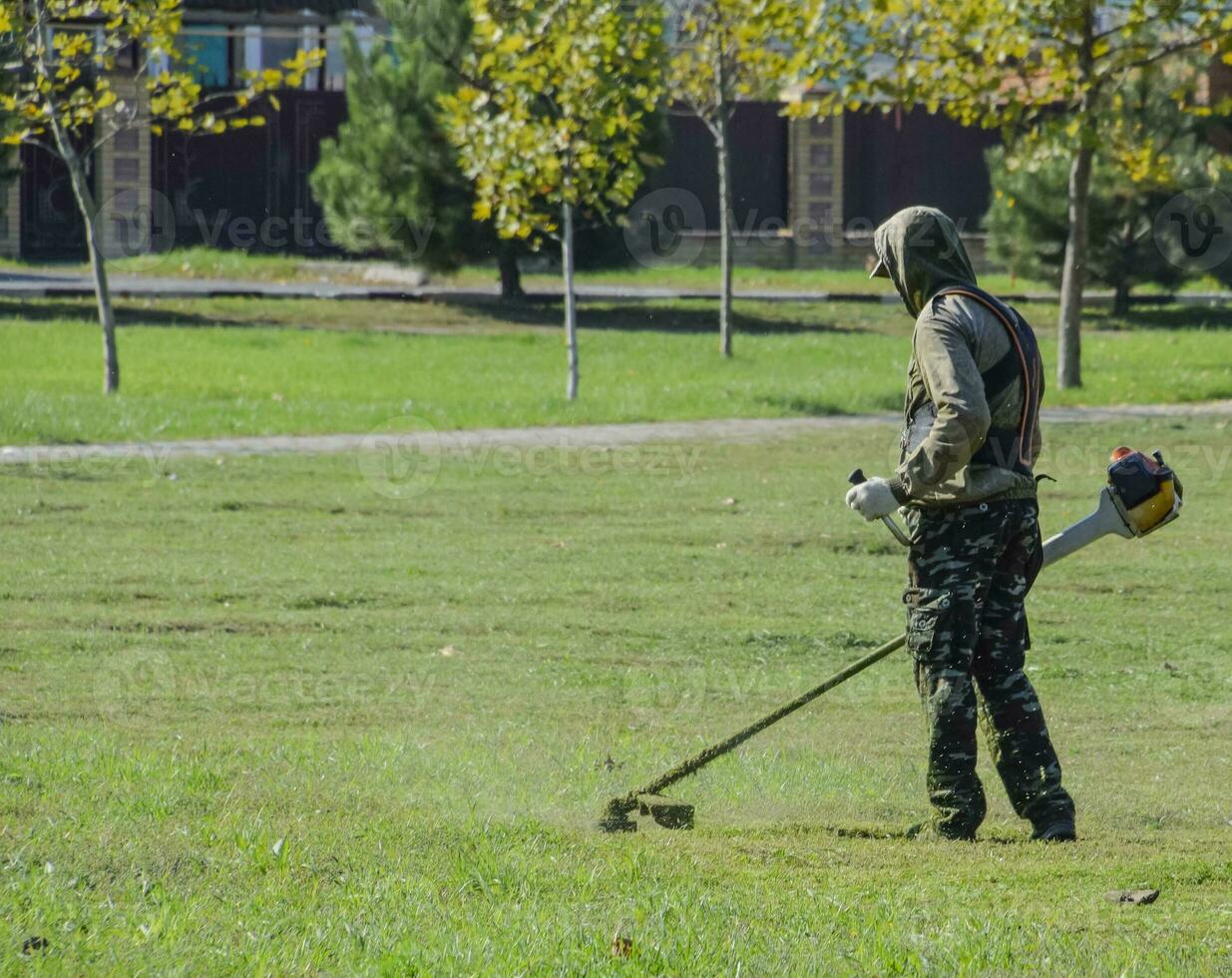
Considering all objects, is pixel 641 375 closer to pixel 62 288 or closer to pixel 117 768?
pixel 62 288

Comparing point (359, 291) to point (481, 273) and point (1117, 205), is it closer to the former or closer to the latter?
point (481, 273)

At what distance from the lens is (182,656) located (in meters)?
7.86

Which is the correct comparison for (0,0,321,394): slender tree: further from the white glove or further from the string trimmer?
the white glove

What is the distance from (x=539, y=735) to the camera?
21.8 ft

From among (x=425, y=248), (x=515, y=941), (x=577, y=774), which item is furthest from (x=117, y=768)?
(x=425, y=248)

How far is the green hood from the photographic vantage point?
5.32m

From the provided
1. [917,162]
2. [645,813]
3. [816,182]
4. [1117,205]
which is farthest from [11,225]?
[645,813]

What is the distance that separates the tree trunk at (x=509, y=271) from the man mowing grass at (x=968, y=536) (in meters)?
23.8

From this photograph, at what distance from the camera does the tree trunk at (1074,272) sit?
1884 cm

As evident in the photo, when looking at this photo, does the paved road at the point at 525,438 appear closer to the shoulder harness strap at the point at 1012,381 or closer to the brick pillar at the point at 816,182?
the shoulder harness strap at the point at 1012,381

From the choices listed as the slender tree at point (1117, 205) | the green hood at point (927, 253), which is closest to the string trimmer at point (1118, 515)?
the green hood at point (927, 253)

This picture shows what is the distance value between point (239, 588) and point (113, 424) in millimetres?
7030

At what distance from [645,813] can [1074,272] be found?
47.8 ft

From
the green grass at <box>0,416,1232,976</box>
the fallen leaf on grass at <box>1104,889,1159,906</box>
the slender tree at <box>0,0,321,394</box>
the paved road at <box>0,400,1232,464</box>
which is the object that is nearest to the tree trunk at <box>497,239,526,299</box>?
the slender tree at <box>0,0,321,394</box>
